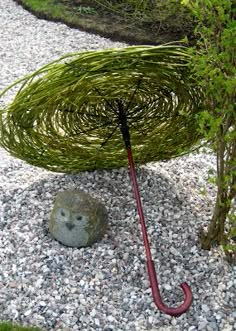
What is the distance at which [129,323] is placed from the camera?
3.06 meters

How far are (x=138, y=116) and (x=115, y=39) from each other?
4.44 metres

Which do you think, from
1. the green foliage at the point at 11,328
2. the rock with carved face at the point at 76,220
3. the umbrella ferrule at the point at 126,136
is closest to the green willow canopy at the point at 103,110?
the umbrella ferrule at the point at 126,136

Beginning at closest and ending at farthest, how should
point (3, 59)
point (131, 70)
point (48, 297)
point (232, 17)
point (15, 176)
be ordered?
1. point (232, 17)
2. point (131, 70)
3. point (48, 297)
4. point (15, 176)
5. point (3, 59)

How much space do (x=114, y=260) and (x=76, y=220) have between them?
1.03 feet

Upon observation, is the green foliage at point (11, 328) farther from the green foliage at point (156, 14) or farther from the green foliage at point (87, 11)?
the green foliage at point (87, 11)

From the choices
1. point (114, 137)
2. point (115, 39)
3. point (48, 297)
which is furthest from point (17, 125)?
point (115, 39)

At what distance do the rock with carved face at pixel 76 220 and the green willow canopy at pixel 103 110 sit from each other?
431 millimetres

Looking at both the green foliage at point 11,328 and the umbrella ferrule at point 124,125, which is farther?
the umbrella ferrule at point 124,125

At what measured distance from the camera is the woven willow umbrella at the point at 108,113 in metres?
2.96

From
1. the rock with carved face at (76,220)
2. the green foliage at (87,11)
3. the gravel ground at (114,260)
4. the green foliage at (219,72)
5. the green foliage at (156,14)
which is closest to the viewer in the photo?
the green foliage at (219,72)

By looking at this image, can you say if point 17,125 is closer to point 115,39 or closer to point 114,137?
point 114,137

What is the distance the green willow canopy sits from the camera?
295 cm

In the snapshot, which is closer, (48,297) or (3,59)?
(48,297)

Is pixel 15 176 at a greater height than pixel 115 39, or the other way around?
pixel 15 176
